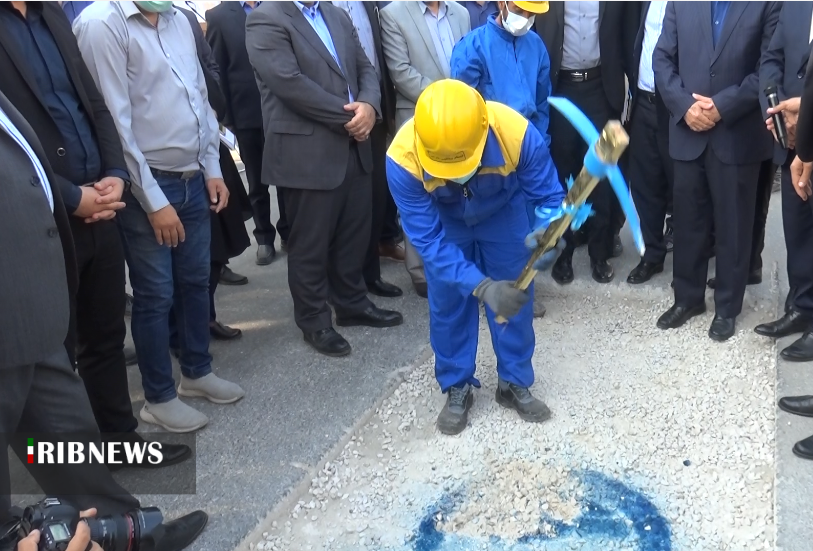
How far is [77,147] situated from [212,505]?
1.38m

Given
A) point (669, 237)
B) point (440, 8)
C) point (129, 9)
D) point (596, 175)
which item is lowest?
point (669, 237)

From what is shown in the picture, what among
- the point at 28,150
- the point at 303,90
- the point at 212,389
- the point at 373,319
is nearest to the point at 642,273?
the point at 373,319

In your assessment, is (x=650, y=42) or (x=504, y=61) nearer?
(x=504, y=61)

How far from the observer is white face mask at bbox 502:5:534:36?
3.52 metres

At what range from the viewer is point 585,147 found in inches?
162

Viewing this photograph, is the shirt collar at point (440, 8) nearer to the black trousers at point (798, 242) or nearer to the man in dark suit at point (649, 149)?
the man in dark suit at point (649, 149)

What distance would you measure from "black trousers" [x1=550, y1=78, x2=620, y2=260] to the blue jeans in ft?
6.86

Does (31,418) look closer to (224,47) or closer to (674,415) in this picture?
(674,415)

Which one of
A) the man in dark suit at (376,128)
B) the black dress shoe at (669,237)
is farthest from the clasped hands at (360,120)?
the black dress shoe at (669,237)

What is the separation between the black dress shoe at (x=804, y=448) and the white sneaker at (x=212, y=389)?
7.71 ft

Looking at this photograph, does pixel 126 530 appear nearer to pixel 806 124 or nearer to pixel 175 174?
pixel 175 174

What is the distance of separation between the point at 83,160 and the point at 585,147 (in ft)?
8.99

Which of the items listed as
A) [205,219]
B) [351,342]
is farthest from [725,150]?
[205,219]

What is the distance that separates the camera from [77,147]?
246 centimetres
